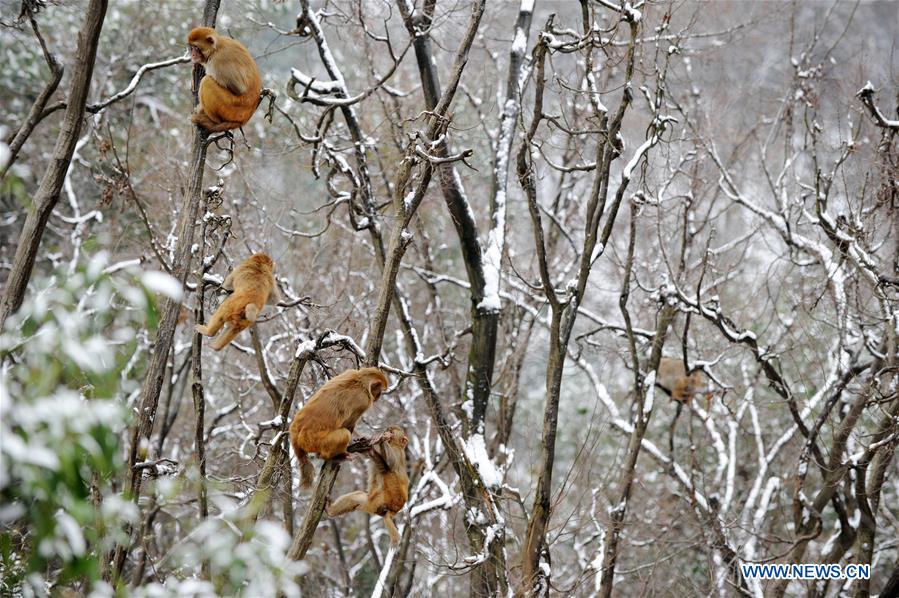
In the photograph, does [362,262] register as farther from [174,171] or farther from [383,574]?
[383,574]

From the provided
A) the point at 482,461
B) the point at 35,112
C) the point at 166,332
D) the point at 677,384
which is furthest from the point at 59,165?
the point at 677,384

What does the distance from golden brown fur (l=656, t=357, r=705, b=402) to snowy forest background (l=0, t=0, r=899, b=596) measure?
19cm

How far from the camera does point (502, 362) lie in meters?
8.14

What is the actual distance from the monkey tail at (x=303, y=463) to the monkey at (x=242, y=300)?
49 cm

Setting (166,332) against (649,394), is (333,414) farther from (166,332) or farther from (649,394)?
(649,394)

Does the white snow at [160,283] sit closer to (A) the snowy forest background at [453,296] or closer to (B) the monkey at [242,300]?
(A) the snowy forest background at [453,296]

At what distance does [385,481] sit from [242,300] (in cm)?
95

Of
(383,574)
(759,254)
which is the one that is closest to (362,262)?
(383,574)

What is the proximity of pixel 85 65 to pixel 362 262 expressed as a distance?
5.59 meters

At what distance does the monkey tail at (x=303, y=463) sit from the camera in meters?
3.24

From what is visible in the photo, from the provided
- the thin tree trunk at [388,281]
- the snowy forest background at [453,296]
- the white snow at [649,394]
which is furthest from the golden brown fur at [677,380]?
the thin tree trunk at [388,281]

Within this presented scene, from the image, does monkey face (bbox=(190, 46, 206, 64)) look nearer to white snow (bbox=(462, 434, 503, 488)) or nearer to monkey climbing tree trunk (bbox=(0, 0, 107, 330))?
monkey climbing tree trunk (bbox=(0, 0, 107, 330))

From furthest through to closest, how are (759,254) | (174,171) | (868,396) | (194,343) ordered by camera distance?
(759,254) < (174,171) < (868,396) < (194,343)

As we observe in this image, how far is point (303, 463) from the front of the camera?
3391 millimetres
